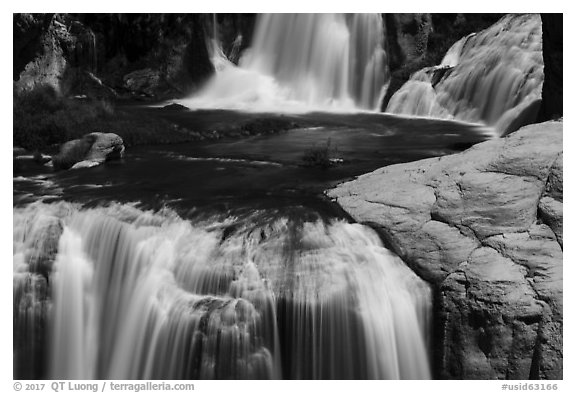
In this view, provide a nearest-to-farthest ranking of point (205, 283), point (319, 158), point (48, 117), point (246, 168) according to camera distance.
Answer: point (205, 283)
point (319, 158)
point (246, 168)
point (48, 117)

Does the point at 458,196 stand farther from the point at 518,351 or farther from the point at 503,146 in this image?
the point at 518,351

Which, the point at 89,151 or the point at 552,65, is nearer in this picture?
the point at 552,65

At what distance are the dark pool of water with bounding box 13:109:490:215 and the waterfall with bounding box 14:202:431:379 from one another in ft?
3.08

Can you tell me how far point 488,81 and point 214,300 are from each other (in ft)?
42.8

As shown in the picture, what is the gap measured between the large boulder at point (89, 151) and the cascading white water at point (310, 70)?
23.3 ft

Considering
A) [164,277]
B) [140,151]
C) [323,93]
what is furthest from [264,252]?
[323,93]

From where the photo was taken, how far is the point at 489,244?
337 inches

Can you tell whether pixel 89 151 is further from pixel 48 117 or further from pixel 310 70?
pixel 310 70

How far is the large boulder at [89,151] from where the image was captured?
12997 mm

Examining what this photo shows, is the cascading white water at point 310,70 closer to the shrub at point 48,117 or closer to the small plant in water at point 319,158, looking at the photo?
the shrub at point 48,117

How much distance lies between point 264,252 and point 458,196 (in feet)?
9.61

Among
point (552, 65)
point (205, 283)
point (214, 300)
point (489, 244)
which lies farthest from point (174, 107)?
point (489, 244)

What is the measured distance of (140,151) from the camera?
49.2ft

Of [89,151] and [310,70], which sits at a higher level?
[310,70]
